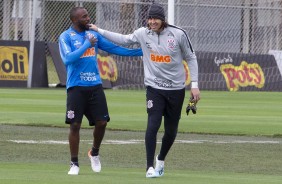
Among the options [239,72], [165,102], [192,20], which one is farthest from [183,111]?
[192,20]

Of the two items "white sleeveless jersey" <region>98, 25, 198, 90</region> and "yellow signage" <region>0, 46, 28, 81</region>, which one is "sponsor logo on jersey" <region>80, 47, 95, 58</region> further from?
"yellow signage" <region>0, 46, 28, 81</region>

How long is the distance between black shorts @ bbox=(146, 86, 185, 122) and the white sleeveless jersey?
61mm

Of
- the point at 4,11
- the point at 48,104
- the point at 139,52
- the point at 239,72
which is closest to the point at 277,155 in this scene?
the point at 139,52

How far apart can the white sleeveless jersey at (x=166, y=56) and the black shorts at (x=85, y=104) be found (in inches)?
24.2

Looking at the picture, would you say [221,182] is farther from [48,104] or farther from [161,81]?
[48,104]

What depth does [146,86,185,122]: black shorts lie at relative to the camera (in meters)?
12.0

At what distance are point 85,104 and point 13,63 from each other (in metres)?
20.1

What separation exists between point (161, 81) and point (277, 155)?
12.5 ft

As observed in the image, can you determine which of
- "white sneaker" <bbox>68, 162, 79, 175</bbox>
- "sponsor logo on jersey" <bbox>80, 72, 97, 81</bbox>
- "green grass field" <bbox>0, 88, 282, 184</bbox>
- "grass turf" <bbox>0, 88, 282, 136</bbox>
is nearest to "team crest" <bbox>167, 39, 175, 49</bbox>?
"sponsor logo on jersey" <bbox>80, 72, 97, 81</bbox>

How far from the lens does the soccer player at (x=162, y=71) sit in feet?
39.2

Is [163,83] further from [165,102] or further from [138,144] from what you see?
[138,144]

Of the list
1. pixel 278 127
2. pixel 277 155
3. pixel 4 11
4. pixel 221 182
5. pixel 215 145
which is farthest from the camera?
pixel 4 11

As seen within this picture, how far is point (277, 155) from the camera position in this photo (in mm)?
15281

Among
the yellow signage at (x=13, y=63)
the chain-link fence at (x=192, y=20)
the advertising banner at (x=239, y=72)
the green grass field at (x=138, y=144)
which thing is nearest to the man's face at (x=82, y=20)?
the green grass field at (x=138, y=144)
